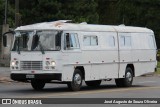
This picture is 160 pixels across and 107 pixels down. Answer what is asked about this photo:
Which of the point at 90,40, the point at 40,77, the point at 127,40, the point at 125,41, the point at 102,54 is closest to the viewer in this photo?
the point at 40,77

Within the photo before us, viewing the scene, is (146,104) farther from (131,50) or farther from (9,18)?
(9,18)

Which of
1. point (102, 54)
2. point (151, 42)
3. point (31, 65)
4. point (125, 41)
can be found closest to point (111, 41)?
point (102, 54)

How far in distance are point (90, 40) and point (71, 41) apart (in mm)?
1551

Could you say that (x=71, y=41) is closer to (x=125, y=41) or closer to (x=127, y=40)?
(x=125, y=41)

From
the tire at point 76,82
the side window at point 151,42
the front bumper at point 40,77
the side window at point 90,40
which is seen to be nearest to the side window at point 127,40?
the side window at point 151,42

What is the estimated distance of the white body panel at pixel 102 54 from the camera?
23109 mm

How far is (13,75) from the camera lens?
23.4 metres

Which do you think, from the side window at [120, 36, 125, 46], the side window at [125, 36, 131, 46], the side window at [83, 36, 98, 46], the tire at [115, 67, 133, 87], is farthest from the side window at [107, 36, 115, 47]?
the tire at [115, 67, 133, 87]

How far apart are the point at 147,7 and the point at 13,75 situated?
57.9 metres

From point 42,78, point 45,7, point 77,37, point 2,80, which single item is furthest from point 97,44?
point 45,7

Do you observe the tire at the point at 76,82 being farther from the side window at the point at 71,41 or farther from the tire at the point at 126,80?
the tire at the point at 126,80

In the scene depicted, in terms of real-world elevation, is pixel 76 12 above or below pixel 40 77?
above

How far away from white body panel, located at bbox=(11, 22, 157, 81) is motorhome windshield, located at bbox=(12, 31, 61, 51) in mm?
200

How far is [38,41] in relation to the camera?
23234 mm
